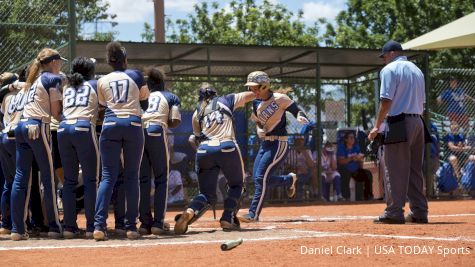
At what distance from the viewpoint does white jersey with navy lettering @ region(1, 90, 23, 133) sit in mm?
10703

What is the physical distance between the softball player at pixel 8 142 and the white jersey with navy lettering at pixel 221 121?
2225 mm

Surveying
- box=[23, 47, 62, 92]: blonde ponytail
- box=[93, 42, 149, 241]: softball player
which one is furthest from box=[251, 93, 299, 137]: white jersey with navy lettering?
box=[23, 47, 62, 92]: blonde ponytail

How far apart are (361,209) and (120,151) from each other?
7.80 m

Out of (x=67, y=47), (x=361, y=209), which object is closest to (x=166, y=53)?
(x=67, y=47)

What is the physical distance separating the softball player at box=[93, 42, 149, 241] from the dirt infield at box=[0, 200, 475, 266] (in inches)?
17.2

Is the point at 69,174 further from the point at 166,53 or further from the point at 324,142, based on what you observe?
the point at 324,142

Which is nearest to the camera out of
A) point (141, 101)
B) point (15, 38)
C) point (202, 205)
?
A: point (141, 101)

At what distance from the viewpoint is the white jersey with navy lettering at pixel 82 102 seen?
1012 cm

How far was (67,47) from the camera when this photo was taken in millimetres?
15844

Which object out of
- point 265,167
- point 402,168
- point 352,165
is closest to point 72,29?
point 265,167

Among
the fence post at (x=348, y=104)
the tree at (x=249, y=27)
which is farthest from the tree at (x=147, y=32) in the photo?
the fence post at (x=348, y=104)

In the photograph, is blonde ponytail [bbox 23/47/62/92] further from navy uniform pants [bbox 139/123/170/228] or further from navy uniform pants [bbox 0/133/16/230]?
navy uniform pants [bbox 139/123/170/228]

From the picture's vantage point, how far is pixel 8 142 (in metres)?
10.8

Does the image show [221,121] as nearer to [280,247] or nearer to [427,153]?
[280,247]
